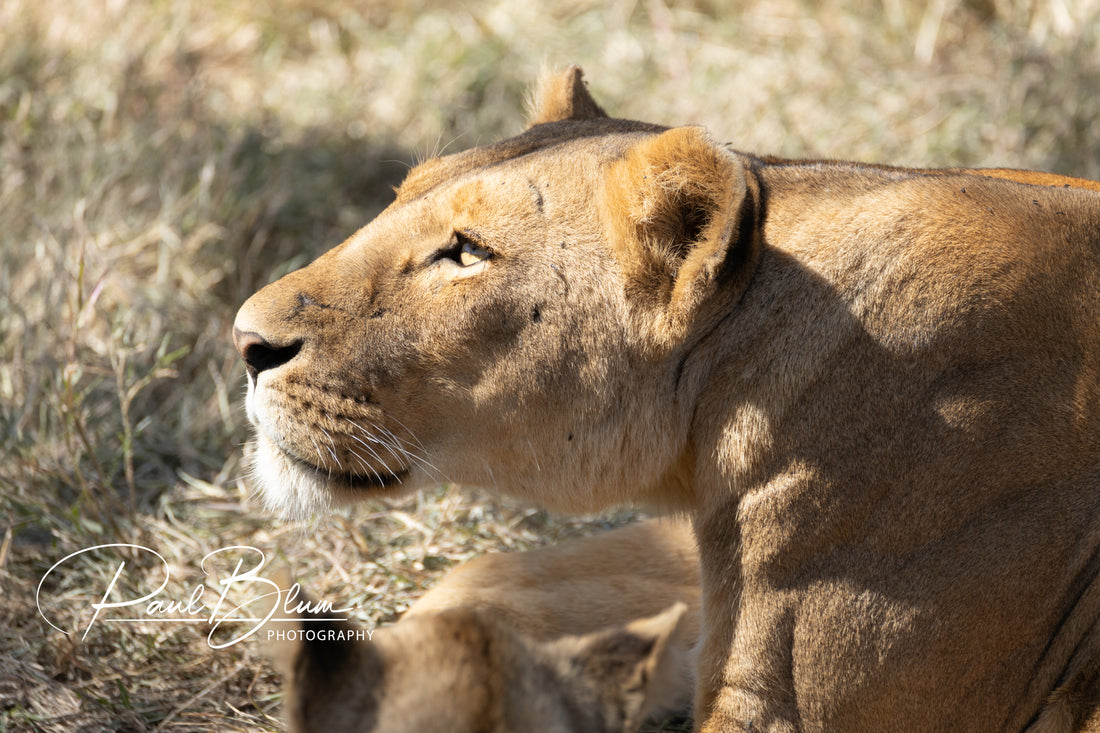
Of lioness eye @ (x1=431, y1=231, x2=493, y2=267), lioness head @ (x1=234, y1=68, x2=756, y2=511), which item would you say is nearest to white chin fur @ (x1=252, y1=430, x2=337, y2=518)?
lioness head @ (x1=234, y1=68, x2=756, y2=511)

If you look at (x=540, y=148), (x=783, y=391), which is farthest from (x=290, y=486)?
(x=783, y=391)

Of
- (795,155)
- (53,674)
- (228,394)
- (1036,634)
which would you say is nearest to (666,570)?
(1036,634)

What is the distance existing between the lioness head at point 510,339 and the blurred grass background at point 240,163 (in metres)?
0.72

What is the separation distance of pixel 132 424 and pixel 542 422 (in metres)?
2.44

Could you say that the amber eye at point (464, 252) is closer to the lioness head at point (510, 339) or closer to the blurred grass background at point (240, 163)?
the lioness head at point (510, 339)

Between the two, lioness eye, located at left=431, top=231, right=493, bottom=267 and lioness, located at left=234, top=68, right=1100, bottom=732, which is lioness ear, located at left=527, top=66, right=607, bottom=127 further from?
lioness eye, located at left=431, top=231, right=493, bottom=267

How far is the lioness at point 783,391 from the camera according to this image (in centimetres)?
248

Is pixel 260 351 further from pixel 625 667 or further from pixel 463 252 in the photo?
pixel 625 667

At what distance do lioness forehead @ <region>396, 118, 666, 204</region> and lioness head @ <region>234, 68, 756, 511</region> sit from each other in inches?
0.9

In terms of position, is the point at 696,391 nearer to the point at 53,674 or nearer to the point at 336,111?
the point at 53,674

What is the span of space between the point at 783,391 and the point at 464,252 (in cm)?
83

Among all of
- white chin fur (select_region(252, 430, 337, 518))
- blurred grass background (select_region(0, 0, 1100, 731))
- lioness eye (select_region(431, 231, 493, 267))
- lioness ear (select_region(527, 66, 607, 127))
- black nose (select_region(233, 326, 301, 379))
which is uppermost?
lioness ear (select_region(527, 66, 607, 127))

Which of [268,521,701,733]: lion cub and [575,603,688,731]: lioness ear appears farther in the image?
[575,603,688,731]: lioness ear

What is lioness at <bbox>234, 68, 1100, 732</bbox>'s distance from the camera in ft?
8.13
